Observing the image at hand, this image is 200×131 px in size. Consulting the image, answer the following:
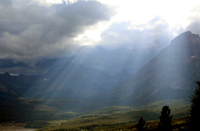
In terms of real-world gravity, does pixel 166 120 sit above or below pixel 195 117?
below

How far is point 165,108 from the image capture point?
1969 inches

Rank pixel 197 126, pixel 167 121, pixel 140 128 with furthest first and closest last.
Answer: pixel 140 128 < pixel 167 121 < pixel 197 126

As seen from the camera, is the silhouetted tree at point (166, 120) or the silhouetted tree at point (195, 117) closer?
the silhouetted tree at point (195, 117)

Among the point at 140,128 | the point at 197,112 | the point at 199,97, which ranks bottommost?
the point at 140,128

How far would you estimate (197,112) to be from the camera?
126ft

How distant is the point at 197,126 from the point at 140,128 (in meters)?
38.2

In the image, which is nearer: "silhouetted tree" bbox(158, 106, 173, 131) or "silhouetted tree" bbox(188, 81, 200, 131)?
"silhouetted tree" bbox(188, 81, 200, 131)

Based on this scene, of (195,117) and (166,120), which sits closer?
(195,117)

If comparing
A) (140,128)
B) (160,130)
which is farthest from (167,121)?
(140,128)

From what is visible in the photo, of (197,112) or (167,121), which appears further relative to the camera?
(167,121)

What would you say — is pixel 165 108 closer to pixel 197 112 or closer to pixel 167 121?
pixel 167 121

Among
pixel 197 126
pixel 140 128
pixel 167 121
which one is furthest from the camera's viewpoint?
pixel 140 128

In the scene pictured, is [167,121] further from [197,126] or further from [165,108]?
[197,126]

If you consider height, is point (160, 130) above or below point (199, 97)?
below
